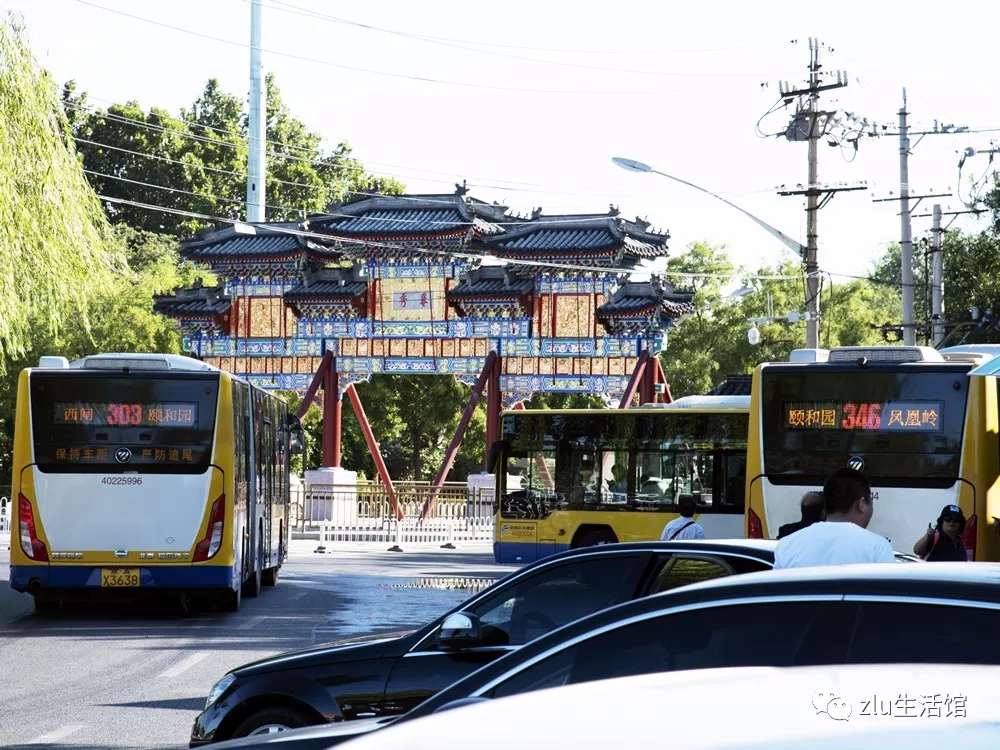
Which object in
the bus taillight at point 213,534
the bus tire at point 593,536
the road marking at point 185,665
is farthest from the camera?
the bus tire at point 593,536

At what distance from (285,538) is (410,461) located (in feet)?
137

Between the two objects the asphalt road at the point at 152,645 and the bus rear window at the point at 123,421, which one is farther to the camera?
the bus rear window at the point at 123,421

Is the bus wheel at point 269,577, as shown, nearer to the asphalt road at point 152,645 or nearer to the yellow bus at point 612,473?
the asphalt road at point 152,645

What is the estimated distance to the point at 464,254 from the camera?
4231 centimetres

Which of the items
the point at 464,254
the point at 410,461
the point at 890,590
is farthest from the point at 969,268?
the point at 890,590

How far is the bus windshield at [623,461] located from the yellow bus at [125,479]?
8.00 metres

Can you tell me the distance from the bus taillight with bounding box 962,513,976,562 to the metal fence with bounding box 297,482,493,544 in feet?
77.8

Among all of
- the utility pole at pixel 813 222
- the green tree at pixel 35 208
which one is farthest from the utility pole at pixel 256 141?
the green tree at pixel 35 208

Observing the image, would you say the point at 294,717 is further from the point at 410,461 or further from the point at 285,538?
the point at 410,461

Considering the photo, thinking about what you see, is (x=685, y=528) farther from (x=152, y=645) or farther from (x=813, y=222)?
(x=813, y=222)

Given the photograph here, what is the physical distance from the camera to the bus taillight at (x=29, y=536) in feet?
51.3

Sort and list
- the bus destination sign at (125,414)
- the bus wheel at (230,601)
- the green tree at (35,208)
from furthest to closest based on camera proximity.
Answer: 1. the bus wheel at (230,601)
2. the green tree at (35,208)
3. the bus destination sign at (125,414)

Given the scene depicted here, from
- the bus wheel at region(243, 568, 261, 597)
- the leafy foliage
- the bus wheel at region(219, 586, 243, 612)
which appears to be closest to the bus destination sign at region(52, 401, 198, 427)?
the bus wheel at region(219, 586, 243, 612)

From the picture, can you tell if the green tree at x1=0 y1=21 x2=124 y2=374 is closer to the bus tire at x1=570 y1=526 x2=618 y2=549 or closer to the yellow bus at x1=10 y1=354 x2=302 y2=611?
the yellow bus at x1=10 y1=354 x2=302 y2=611
